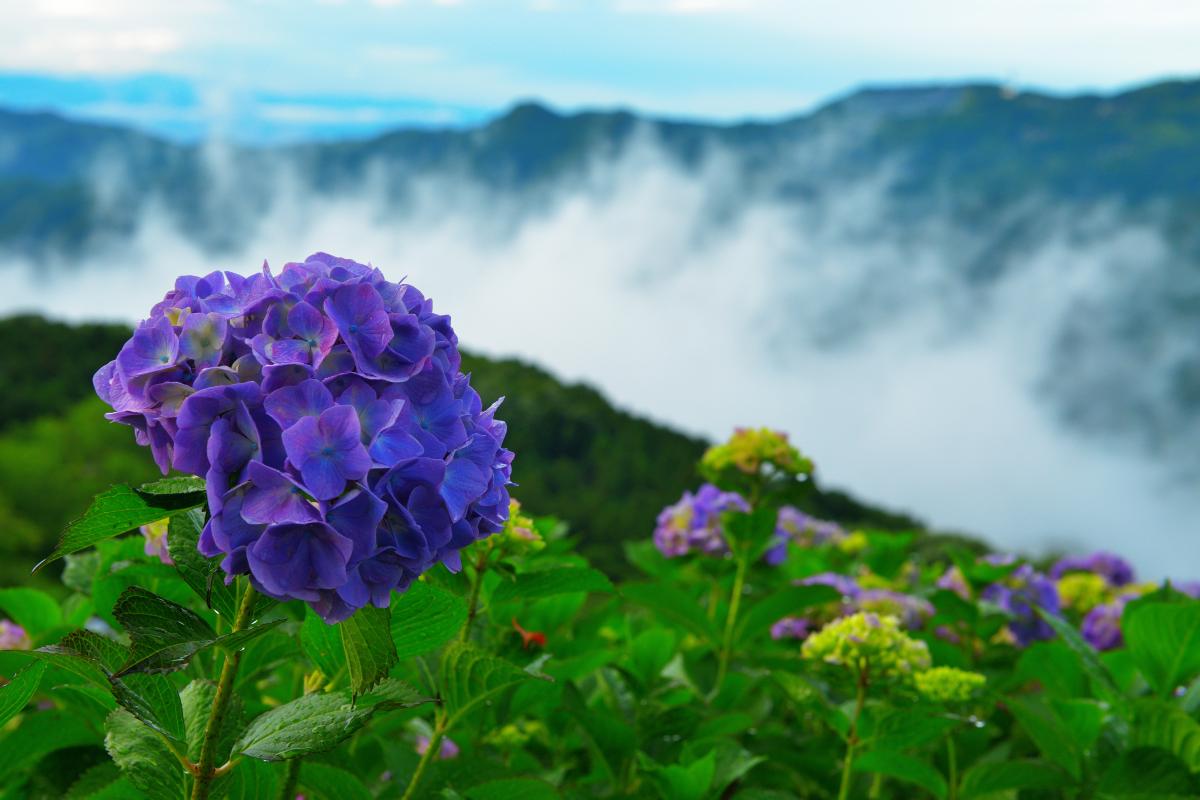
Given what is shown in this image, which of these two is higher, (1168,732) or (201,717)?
(201,717)

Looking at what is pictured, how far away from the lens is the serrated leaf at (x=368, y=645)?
4.71 ft

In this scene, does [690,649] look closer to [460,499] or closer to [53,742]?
[53,742]

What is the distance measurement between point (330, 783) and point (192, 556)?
612mm

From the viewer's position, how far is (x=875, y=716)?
98.1 inches

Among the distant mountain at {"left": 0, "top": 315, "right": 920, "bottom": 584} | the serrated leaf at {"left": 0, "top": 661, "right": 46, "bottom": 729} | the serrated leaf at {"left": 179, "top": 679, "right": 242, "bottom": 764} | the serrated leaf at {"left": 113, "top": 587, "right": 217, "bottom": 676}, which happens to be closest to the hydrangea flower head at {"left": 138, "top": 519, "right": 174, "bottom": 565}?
the serrated leaf at {"left": 179, "top": 679, "right": 242, "bottom": 764}

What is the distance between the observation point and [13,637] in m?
3.20

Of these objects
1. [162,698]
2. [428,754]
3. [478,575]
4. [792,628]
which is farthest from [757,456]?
[162,698]

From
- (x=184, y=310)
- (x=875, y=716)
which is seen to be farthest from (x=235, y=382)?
(x=875, y=716)

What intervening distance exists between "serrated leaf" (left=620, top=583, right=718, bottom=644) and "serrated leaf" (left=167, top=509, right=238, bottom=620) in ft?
4.96

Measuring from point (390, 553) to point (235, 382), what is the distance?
285 millimetres

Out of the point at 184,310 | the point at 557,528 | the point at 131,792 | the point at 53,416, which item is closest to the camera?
the point at 184,310

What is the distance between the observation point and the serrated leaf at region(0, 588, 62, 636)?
2721mm

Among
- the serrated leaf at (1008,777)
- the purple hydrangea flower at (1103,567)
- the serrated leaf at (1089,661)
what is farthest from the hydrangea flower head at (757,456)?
the purple hydrangea flower at (1103,567)

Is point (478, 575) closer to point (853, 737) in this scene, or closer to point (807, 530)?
point (853, 737)
